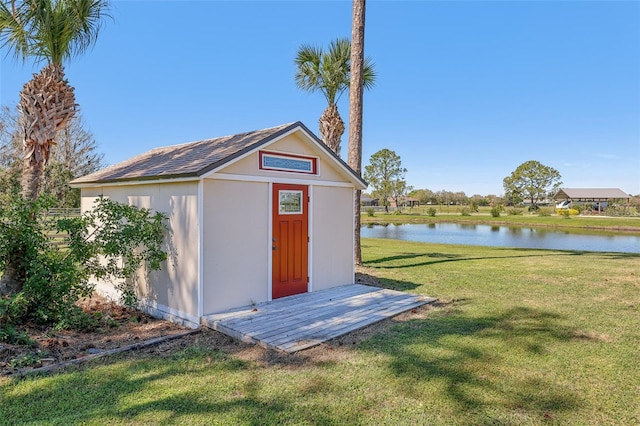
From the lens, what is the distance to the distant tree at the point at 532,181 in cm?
6334

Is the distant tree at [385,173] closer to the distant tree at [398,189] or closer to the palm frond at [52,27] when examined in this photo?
the distant tree at [398,189]

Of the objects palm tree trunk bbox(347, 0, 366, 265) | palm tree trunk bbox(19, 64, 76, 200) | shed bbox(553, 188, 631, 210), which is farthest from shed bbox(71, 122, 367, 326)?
shed bbox(553, 188, 631, 210)

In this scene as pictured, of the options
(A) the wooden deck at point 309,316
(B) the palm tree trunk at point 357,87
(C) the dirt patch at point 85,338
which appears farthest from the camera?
(B) the palm tree trunk at point 357,87

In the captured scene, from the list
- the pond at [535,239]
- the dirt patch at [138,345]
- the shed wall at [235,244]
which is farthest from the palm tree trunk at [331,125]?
the pond at [535,239]

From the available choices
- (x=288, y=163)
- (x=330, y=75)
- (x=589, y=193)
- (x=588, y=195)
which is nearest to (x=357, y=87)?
(x=330, y=75)

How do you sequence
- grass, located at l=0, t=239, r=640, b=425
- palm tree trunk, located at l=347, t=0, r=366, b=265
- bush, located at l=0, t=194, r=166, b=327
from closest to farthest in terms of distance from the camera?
grass, located at l=0, t=239, r=640, b=425
bush, located at l=0, t=194, r=166, b=327
palm tree trunk, located at l=347, t=0, r=366, b=265

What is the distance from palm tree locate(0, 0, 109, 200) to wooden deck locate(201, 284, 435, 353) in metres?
4.62

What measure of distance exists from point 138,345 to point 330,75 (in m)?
10.3

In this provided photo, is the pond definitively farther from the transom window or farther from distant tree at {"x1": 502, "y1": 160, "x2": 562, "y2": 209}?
distant tree at {"x1": 502, "y1": 160, "x2": 562, "y2": 209}

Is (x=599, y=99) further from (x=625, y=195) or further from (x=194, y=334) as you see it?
(x=625, y=195)

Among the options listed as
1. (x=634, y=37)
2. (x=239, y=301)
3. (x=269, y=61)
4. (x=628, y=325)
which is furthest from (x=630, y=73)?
(x=239, y=301)

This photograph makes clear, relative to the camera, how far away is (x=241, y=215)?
5473 millimetres

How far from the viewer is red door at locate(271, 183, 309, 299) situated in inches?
235

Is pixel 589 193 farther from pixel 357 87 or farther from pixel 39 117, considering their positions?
pixel 39 117
